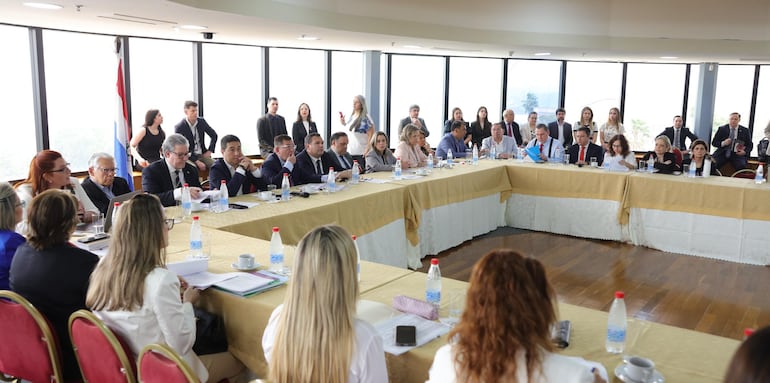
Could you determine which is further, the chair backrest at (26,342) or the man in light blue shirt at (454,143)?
the man in light blue shirt at (454,143)

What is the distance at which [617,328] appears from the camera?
222 centimetres

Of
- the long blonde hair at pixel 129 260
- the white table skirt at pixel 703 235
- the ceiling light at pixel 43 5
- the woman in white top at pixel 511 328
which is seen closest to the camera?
the woman in white top at pixel 511 328

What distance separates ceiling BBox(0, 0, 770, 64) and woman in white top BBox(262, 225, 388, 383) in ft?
16.3

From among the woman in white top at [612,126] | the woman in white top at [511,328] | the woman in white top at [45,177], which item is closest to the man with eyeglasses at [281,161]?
the woman in white top at [45,177]

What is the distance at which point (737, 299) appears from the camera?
5.27 meters

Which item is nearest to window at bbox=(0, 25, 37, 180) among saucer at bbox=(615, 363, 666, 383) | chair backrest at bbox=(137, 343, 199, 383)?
chair backrest at bbox=(137, 343, 199, 383)

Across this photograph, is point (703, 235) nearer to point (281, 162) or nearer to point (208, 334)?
point (281, 162)

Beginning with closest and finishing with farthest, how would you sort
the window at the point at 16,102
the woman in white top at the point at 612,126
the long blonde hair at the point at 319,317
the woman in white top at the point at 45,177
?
1. the long blonde hair at the point at 319,317
2. the woman in white top at the point at 45,177
3. the window at the point at 16,102
4. the woman in white top at the point at 612,126

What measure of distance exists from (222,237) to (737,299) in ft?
14.2

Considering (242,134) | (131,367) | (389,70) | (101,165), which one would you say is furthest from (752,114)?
(131,367)

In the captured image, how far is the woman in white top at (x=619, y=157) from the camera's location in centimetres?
728

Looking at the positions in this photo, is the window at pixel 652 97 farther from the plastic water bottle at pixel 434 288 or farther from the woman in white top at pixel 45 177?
the woman in white top at pixel 45 177

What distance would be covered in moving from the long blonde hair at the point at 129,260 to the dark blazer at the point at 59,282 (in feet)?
0.74

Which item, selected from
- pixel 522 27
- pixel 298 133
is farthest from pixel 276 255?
pixel 522 27
